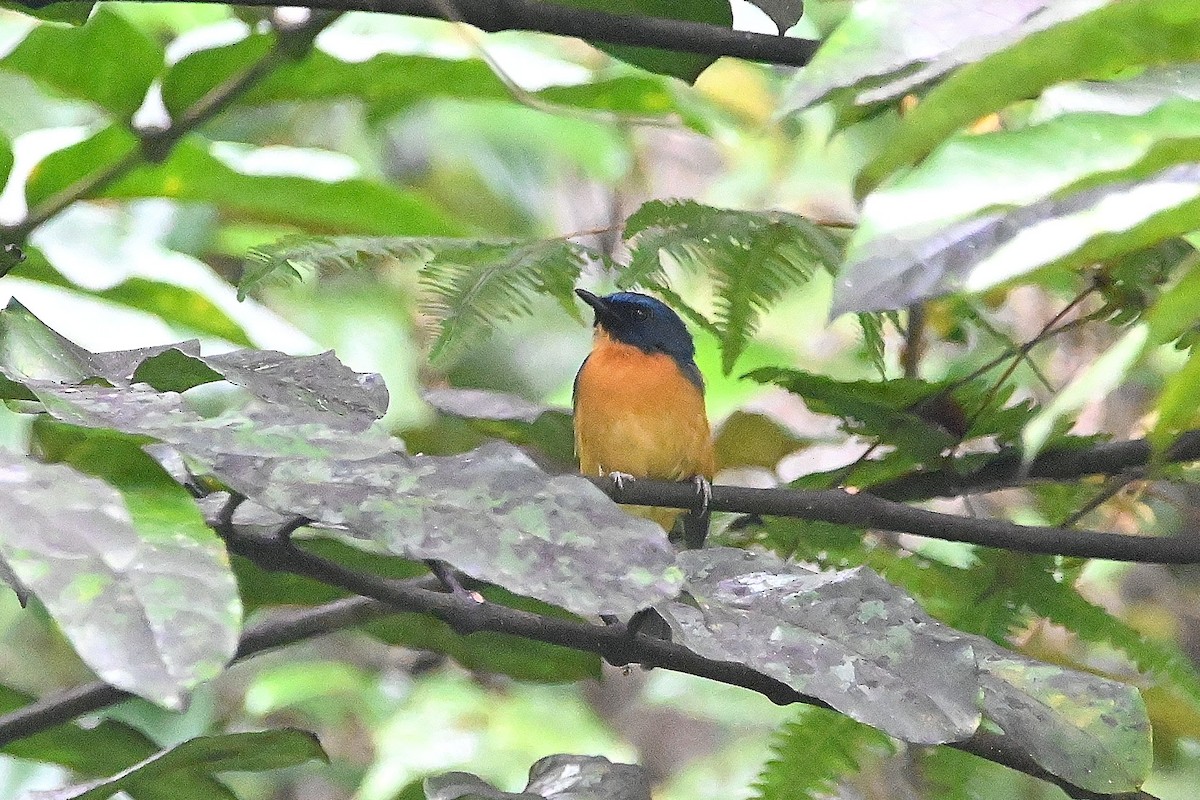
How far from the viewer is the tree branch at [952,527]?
50.0 inches

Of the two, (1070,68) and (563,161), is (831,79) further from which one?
(563,161)

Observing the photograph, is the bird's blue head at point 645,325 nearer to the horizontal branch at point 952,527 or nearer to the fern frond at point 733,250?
the fern frond at point 733,250

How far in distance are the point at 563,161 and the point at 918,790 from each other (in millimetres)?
3664

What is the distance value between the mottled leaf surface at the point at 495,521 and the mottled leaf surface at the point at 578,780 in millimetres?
393

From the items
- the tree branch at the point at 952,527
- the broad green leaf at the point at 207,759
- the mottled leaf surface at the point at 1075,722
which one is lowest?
the broad green leaf at the point at 207,759

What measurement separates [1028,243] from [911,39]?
0.61 ft

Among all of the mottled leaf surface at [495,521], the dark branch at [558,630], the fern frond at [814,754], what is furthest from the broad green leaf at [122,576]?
the fern frond at [814,754]

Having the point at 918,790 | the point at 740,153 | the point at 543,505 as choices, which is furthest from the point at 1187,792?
the point at 740,153

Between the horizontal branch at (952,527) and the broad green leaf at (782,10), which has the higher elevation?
the broad green leaf at (782,10)

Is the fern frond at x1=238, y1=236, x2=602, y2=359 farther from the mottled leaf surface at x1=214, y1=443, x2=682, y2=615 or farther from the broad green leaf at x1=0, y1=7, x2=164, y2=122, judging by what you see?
the mottled leaf surface at x1=214, y1=443, x2=682, y2=615

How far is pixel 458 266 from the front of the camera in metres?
1.54

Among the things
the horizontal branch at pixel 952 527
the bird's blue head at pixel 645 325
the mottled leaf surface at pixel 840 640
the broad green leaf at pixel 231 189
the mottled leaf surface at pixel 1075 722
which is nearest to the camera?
the mottled leaf surface at pixel 840 640

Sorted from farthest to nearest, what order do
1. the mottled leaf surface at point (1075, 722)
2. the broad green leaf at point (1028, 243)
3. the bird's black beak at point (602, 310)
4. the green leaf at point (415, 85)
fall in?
the bird's black beak at point (602, 310), the green leaf at point (415, 85), the mottled leaf surface at point (1075, 722), the broad green leaf at point (1028, 243)

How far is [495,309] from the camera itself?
1.50 m
